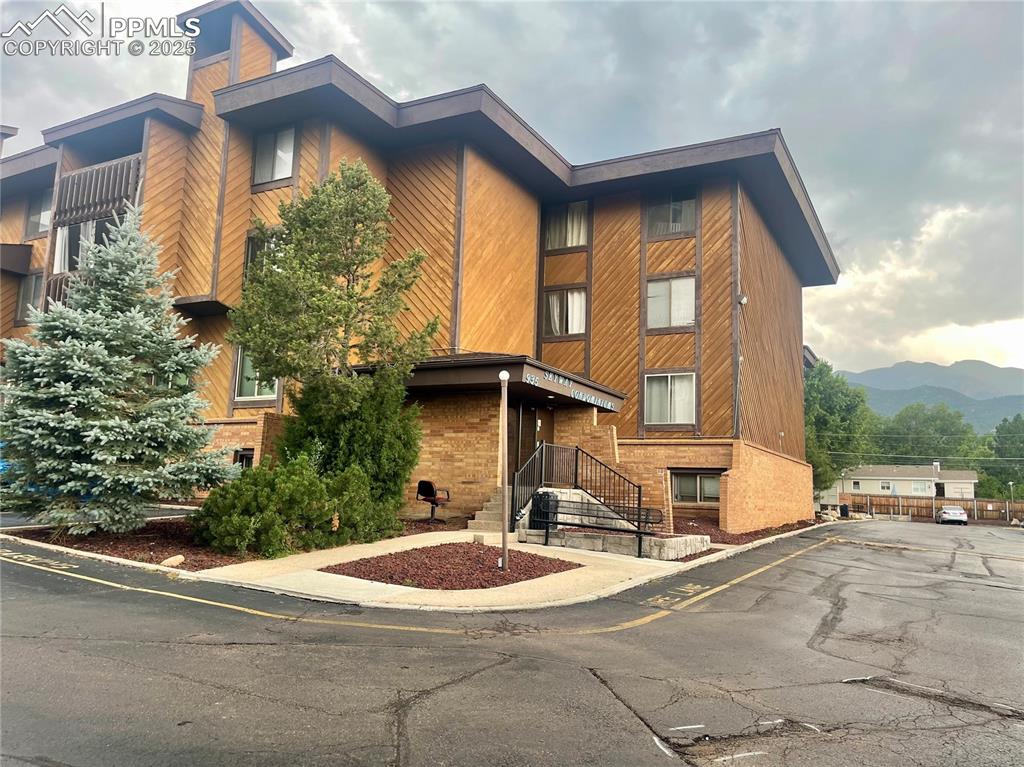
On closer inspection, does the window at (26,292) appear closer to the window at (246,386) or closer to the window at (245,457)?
the window at (246,386)

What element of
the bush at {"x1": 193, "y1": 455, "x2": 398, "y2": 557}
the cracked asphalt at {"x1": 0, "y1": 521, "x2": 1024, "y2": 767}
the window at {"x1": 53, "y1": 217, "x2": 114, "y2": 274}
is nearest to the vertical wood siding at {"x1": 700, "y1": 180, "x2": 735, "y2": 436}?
the cracked asphalt at {"x1": 0, "y1": 521, "x2": 1024, "y2": 767}

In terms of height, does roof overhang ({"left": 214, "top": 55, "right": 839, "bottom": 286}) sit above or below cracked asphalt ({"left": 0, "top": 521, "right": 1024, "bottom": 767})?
above

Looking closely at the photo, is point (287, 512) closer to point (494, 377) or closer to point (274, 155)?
point (494, 377)

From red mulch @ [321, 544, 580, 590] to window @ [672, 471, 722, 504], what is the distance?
11933 millimetres

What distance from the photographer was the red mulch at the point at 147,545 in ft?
35.2

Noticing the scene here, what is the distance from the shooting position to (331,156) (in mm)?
20156

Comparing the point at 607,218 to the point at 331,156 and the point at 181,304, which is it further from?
the point at 181,304

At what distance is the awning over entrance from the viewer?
16453mm

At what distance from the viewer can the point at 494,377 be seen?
16594mm

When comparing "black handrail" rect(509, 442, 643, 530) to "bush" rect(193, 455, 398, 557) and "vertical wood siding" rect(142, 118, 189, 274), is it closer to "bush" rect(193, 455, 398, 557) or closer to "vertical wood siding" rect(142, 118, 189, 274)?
"bush" rect(193, 455, 398, 557)

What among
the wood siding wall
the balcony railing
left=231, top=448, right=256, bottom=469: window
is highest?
the balcony railing

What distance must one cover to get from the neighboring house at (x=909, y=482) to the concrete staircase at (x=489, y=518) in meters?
69.8

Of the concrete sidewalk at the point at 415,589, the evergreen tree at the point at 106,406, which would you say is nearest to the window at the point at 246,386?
the evergreen tree at the point at 106,406

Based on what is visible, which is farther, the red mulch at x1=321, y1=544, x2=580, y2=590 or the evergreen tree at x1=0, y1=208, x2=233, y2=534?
the evergreen tree at x1=0, y1=208, x2=233, y2=534
